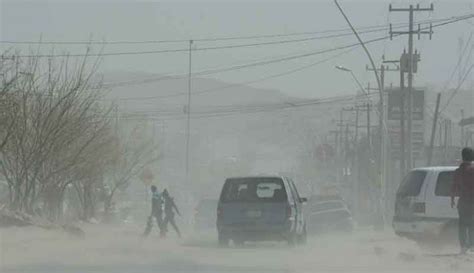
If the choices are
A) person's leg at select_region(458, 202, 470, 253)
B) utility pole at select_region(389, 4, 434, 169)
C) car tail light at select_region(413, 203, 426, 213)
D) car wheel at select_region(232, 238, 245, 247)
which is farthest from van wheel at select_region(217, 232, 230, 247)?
utility pole at select_region(389, 4, 434, 169)

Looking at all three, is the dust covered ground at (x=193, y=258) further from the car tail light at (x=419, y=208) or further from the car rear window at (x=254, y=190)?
the car rear window at (x=254, y=190)

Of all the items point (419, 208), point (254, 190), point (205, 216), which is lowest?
point (205, 216)

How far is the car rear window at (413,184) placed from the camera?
851 inches

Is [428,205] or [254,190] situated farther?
[254,190]

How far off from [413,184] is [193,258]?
5.03 m

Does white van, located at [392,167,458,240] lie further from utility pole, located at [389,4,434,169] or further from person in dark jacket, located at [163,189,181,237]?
utility pole, located at [389,4,434,169]

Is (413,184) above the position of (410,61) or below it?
below

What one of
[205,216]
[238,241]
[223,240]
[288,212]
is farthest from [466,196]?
[205,216]

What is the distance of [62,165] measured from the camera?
32969mm

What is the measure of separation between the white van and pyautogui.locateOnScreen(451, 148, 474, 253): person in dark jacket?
7.93ft

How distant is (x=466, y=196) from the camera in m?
18.3

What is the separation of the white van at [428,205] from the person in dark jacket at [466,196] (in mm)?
2416

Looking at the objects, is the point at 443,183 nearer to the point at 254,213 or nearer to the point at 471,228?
the point at 471,228

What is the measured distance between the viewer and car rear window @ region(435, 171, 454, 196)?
21.3 m
